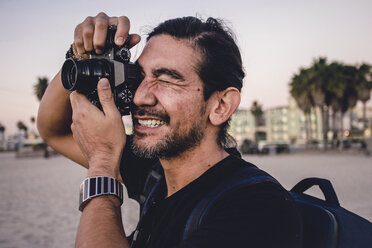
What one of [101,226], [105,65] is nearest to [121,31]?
[105,65]

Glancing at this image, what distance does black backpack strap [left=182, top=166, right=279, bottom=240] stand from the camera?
121 centimetres

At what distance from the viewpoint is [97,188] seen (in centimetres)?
131

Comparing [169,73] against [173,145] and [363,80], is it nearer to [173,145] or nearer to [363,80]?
[173,145]

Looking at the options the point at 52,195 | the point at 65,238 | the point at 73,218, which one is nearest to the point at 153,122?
the point at 65,238

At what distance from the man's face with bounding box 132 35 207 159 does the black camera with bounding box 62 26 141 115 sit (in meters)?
0.06

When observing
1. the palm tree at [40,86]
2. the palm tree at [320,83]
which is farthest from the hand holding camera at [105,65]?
the palm tree at [40,86]

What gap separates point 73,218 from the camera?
651cm

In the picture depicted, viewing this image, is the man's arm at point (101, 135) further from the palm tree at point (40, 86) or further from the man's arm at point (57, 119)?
the palm tree at point (40, 86)

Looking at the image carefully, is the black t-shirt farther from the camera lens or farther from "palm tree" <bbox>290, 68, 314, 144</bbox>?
"palm tree" <bbox>290, 68, 314, 144</bbox>

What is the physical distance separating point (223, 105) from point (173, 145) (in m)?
0.38

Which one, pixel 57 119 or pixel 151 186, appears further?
pixel 57 119

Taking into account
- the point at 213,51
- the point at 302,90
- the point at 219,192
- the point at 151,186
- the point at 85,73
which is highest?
the point at 302,90

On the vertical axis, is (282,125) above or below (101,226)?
below

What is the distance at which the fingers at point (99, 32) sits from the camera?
168 cm
